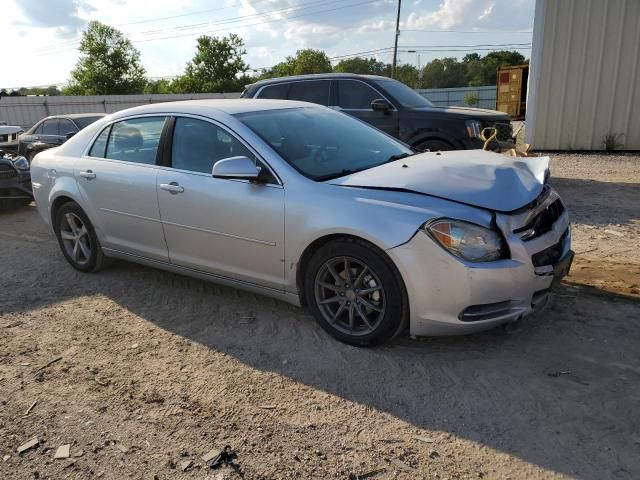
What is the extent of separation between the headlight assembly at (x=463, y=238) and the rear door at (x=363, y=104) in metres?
5.43

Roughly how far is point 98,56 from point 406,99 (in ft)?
178

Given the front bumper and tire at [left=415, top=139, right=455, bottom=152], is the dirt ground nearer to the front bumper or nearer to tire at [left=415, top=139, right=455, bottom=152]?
the front bumper

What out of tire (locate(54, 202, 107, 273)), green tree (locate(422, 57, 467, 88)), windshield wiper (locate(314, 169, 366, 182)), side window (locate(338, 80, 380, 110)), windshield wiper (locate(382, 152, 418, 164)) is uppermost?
green tree (locate(422, 57, 467, 88))

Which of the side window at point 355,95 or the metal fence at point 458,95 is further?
the metal fence at point 458,95

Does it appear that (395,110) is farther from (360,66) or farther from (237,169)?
(360,66)

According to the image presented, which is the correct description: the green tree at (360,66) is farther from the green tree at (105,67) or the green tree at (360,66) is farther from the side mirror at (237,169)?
the side mirror at (237,169)

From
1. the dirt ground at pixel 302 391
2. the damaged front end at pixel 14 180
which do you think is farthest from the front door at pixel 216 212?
the damaged front end at pixel 14 180

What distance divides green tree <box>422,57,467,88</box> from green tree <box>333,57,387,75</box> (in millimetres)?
6612

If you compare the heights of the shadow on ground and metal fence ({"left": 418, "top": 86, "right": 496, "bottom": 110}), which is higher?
metal fence ({"left": 418, "top": 86, "right": 496, "bottom": 110})

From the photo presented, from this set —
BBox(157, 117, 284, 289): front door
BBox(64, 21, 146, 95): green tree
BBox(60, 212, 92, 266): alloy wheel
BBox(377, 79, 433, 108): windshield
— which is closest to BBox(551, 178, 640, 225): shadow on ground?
BBox(377, 79, 433, 108): windshield

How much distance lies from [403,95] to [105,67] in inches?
2113

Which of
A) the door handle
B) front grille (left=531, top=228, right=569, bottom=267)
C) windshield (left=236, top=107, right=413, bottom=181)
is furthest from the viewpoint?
the door handle

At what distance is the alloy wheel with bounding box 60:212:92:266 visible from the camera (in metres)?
5.14

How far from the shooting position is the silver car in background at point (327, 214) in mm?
3080
